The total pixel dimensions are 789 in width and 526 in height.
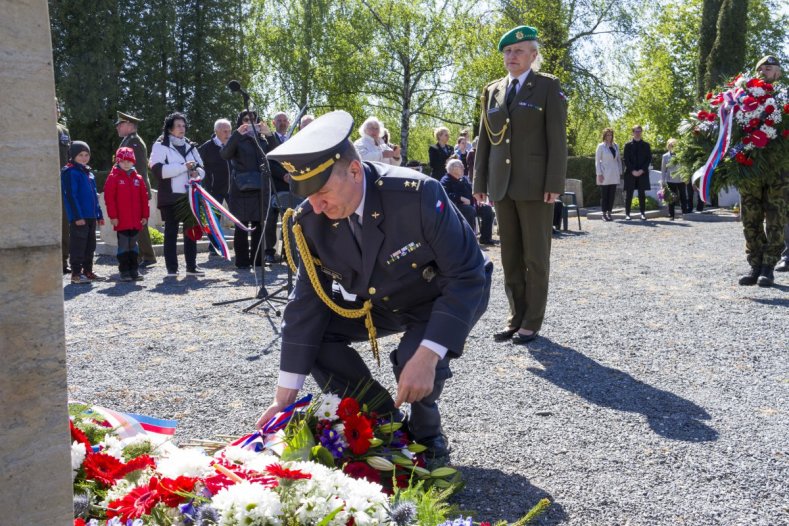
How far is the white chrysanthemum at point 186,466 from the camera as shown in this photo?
8.23 feet

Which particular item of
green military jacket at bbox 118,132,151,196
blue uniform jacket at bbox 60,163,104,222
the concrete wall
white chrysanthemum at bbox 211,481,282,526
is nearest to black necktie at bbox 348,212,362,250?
white chrysanthemum at bbox 211,481,282,526

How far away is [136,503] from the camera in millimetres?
2352

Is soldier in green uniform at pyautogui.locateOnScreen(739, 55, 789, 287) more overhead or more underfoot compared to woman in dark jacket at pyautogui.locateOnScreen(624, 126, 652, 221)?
more underfoot

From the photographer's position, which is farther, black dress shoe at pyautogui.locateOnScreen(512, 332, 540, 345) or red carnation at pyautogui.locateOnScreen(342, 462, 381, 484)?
black dress shoe at pyautogui.locateOnScreen(512, 332, 540, 345)

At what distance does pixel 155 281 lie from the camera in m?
9.86

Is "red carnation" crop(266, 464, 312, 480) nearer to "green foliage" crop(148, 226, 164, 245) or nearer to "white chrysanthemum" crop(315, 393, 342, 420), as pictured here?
"white chrysanthemum" crop(315, 393, 342, 420)

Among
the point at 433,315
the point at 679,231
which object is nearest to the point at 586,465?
the point at 433,315

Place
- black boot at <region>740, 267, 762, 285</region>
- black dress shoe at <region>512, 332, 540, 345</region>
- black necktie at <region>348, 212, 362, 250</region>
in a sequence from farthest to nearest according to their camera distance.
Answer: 1. black boot at <region>740, 267, 762, 285</region>
2. black dress shoe at <region>512, 332, 540, 345</region>
3. black necktie at <region>348, 212, 362, 250</region>

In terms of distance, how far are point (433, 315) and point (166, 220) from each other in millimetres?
7642

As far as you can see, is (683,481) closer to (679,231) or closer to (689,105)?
(679,231)

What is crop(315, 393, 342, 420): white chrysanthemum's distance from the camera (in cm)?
304

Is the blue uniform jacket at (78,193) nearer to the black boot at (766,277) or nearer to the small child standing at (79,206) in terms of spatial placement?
the small child standing at (79,206)

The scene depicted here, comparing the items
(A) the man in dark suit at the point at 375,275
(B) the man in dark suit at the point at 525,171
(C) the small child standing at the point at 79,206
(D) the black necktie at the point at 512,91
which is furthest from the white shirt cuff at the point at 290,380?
(C) the small child standing at the point at 79,206

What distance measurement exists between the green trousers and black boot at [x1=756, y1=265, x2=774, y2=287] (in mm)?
3340
